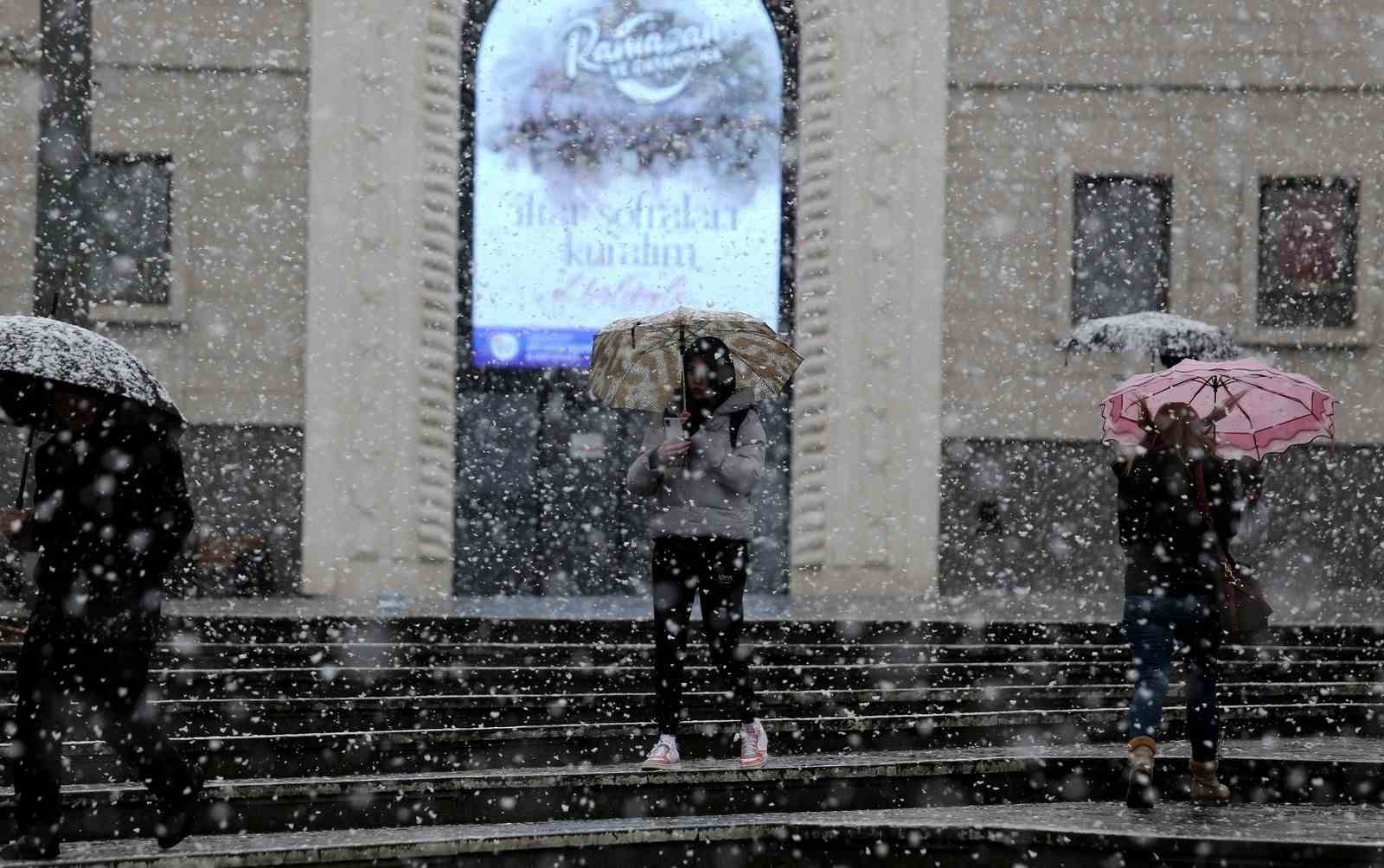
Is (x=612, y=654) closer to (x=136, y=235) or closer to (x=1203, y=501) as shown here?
(x=1203, y=501)

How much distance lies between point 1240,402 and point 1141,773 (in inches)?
76.1

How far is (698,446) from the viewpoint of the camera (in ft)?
22.6

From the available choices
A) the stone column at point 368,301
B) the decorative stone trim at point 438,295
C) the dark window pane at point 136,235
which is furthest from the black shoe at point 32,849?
the dark window pane at point 136,235

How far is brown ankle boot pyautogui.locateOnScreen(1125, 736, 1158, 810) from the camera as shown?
6.41 meters

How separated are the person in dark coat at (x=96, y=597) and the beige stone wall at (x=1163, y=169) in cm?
1029

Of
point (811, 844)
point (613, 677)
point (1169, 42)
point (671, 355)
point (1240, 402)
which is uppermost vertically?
point (1169, 42)

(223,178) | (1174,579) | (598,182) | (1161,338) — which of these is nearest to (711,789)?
(1174,579)

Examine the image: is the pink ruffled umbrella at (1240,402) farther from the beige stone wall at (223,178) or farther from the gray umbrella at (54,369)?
the beige stone wall at (223,178)

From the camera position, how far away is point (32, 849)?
210 inches

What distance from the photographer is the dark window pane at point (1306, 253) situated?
1513 centimetres

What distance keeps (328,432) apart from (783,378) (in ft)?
25.4

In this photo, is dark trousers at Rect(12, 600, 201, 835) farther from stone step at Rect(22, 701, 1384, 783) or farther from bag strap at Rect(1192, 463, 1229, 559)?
bag strap at Rect(1192, 463, 1229, 559)

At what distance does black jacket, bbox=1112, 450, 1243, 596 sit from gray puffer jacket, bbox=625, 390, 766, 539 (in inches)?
59.0

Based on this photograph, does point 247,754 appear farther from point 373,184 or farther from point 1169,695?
point 373,184
